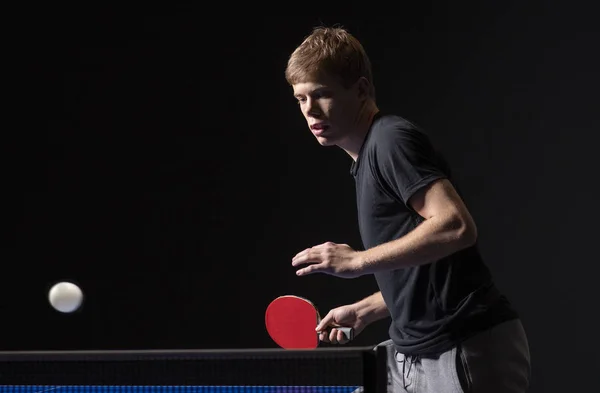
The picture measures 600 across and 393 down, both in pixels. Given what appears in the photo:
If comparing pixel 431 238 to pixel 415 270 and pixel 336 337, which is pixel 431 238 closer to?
pixel 415 270

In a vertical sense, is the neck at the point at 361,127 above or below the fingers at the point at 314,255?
above

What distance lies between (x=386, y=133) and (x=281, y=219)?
11.2 feet

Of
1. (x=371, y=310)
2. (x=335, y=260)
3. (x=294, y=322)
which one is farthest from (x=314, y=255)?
(x=294, y=322)

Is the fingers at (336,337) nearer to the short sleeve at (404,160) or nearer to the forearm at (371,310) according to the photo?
the forearm at (371,310)

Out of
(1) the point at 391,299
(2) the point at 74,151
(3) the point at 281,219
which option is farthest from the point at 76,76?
(1) the point at 391,299

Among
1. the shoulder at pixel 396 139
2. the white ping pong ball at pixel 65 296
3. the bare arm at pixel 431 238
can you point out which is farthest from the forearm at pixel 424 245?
the white ping pong ball at pixel 65 296

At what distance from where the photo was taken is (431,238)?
188cm

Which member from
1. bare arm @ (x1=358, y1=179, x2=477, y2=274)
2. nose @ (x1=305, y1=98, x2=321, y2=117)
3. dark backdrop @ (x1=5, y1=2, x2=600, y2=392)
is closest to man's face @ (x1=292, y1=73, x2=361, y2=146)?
nose @ (x1=305, y1=98, x2=321, y2=117)

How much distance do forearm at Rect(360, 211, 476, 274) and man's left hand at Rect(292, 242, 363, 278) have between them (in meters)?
0.02

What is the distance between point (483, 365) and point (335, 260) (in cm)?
41

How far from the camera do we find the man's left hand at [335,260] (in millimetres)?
1923

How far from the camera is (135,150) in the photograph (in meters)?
5.58

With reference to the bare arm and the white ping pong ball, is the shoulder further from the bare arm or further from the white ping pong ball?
the white ping pong ball

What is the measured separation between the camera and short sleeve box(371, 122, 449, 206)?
76.4 inches
